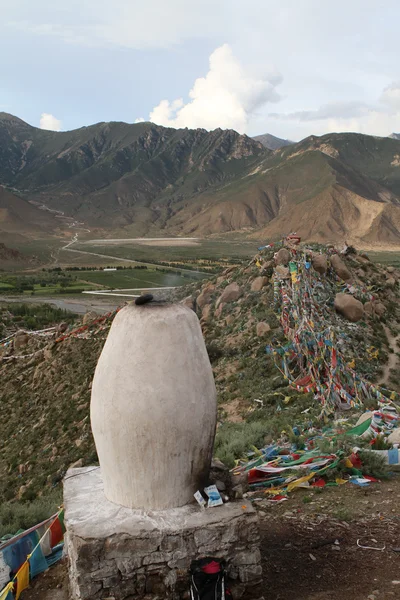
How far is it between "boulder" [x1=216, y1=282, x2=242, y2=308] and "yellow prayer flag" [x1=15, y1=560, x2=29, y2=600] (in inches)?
612

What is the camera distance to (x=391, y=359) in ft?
56.1

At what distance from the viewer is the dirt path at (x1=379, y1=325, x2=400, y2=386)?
15.8 meters

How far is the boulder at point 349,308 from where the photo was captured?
18312 mm

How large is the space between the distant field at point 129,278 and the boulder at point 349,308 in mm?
33648

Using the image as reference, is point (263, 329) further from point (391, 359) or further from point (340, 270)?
point (340, 270)

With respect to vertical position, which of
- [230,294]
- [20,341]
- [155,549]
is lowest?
[20,341]

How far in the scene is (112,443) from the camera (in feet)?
18.1

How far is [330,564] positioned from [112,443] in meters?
2.73

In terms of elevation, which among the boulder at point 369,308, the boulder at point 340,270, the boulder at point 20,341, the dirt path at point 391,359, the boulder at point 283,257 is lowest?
the boulder at point 20,341

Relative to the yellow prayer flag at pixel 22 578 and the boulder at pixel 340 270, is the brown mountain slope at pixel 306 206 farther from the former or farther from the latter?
the yellow prayer flag at pixel 22 578

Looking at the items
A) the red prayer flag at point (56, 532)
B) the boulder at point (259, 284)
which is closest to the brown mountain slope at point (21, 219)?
the boulder at point (259, 284)

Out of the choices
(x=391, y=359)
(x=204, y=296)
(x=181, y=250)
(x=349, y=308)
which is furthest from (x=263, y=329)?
(x=181, y=250)

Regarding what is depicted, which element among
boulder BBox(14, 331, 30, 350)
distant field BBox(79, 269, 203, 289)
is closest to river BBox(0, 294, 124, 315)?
distant field BBox(79, 269, 203, 289)

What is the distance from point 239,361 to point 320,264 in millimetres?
5320
